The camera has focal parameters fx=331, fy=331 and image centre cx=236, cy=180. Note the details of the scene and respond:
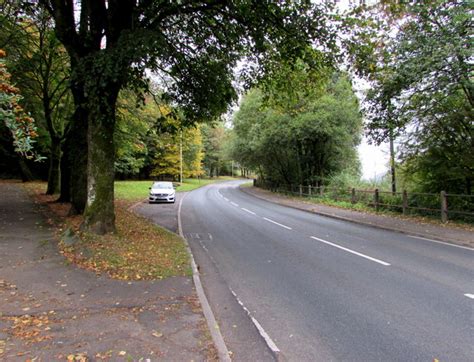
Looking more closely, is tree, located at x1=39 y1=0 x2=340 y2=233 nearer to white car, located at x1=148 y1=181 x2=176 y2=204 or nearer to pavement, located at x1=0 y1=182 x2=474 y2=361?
pavement, located at x1=0 y1=182 x2=474 y2=361

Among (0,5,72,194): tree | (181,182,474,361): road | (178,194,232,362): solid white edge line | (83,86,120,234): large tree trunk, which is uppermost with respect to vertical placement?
(0,5,72,194): tree

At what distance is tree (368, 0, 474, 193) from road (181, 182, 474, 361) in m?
5.42

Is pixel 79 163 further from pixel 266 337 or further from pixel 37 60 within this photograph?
pixel 266 337

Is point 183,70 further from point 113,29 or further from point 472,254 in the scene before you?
point 472,254

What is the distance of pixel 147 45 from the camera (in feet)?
22.9

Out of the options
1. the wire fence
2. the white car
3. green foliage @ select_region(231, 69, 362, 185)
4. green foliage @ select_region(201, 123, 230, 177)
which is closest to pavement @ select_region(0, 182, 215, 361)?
the wire fence

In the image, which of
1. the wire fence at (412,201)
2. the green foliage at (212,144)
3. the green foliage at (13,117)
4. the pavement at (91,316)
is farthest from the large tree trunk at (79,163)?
the green foliage at (212,144)

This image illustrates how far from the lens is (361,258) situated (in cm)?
795

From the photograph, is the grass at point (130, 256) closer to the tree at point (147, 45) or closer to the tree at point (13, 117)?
the tree at point (147, 45)

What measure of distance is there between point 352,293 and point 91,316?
4.03 m

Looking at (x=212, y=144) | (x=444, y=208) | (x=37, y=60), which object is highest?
(x=212, y=144)

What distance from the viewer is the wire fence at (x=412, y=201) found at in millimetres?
13469

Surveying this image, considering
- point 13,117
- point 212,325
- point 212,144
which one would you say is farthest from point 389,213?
point 212,144

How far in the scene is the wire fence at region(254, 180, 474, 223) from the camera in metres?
13.5
